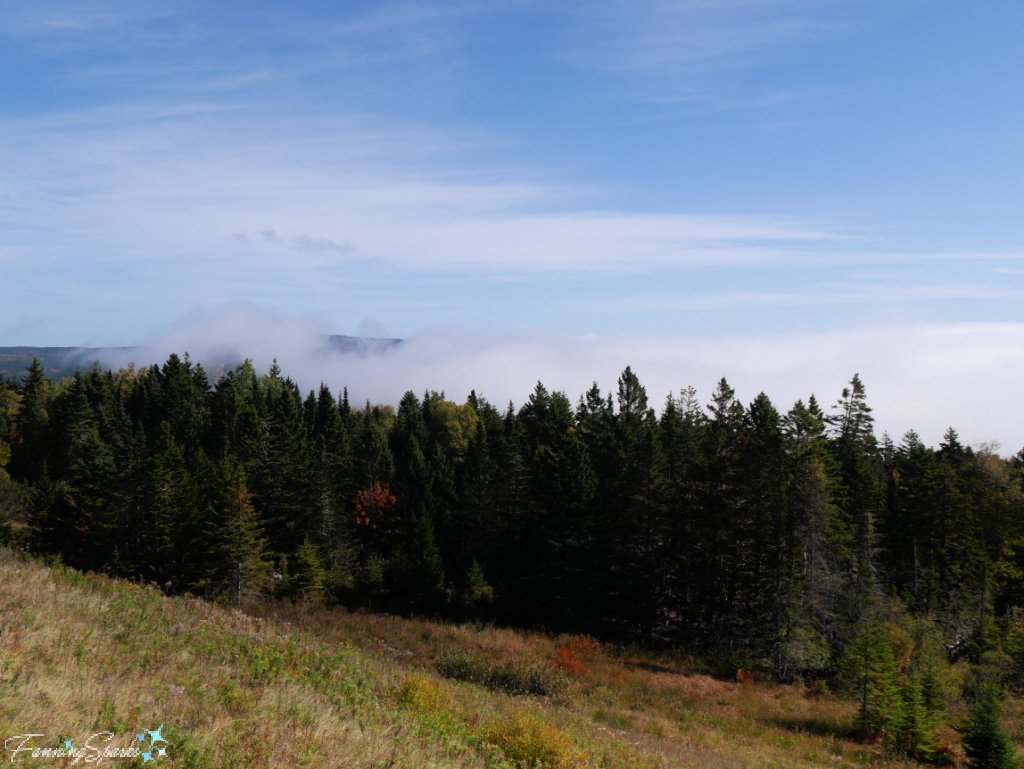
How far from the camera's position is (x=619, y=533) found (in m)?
41.0

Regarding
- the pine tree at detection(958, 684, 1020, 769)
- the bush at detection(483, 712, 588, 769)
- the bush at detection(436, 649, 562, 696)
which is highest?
the bush at detection(483, 712, 588, 769)

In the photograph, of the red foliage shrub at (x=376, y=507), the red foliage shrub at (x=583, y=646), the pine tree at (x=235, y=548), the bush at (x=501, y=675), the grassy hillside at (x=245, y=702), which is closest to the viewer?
the grassy hillside at (x=245, y=702)

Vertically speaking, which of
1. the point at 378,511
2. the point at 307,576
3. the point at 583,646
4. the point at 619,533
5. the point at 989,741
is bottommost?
the point at 307,576

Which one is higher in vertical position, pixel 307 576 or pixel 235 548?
pixel 235 548

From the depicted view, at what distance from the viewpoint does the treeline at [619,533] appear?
115 feet

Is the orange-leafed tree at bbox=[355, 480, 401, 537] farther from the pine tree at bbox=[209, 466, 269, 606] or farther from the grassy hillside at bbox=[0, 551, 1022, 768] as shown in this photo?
the grassy hillside at bbox=[0, 551, 1022, 768]

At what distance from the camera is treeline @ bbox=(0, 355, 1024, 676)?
34.9 m

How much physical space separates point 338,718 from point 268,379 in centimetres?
11992

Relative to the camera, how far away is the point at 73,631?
364 inches

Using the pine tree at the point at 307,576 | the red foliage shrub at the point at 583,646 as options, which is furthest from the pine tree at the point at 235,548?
the red foliage shrub at the point at 583,646

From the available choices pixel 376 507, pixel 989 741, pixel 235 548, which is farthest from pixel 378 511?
pixel 989 741

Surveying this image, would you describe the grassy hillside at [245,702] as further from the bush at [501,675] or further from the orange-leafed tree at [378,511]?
the orange-leafed tree at [378,511]

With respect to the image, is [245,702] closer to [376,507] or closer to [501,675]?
[501,675]

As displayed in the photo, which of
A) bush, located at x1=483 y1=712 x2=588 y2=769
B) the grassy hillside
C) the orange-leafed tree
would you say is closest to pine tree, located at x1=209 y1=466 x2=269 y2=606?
the orange-leafed tree
